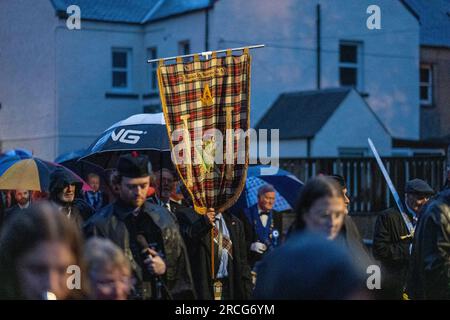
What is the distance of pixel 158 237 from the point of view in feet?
21.2

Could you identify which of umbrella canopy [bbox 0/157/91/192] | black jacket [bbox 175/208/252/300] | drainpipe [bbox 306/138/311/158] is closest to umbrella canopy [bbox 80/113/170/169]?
umbrella canopy [bbox 0/157/91/192]

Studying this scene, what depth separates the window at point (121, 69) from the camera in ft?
107

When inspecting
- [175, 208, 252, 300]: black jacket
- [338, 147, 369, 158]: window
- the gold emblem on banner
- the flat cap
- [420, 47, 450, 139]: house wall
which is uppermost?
[420, 47, 450, 139]: house wall

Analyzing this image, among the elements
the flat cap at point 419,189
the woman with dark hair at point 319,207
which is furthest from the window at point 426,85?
Result: the woman with dark hair at point 319,207

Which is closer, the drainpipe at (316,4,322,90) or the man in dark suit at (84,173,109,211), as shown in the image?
the man in dark suit at (84,173,109,211)

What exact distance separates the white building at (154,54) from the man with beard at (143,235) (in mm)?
23454

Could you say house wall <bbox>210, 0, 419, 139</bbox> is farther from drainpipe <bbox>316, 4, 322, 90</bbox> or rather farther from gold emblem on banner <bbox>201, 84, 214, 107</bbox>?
gold emblem on banner <bbox>201, 84, 214, 107</bbox>

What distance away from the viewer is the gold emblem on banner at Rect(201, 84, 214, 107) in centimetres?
866

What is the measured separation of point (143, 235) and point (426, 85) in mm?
29891

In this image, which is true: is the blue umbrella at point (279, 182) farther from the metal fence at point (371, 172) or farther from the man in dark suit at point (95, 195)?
the metal fence at point (371, 172)

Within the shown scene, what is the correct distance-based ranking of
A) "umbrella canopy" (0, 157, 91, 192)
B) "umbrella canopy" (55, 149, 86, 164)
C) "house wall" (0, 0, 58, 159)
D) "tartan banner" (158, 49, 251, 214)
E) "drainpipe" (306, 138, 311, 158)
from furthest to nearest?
"house wall" (0, 0, 58, 159)
"drainpipe" (306, 138, 311, 158)
"umbrella canopy" (55, 149, 86, 164)
"umbrella canopy" (0, 157, 91, 192)
"tartan banner" (158, 49, 251, 214)

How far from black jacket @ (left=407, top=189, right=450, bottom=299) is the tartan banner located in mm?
1801

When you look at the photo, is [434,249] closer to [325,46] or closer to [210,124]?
[210,124]
